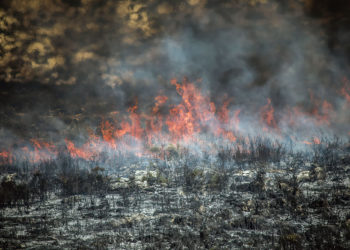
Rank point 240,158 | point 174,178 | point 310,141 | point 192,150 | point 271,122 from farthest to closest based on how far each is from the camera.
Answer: point 271,122 < point 192,150 < point 310,141 < point 240,158 < point 174,178

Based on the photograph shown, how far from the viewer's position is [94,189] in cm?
2378

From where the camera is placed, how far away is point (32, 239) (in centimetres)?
1370

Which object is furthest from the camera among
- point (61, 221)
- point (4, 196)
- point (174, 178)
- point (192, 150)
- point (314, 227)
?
point (192, 150)

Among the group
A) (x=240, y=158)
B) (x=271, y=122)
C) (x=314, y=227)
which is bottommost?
(x=314, y=227)

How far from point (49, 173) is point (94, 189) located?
10604mm

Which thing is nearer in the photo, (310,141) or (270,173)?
(270,173)

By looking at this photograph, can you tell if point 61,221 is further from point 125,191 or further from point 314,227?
point 314,227

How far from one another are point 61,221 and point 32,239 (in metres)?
2.78

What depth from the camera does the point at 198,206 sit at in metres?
18.0

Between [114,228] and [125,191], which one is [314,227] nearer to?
[114,228]

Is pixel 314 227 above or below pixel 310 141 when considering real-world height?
below

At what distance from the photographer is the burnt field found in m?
13.0

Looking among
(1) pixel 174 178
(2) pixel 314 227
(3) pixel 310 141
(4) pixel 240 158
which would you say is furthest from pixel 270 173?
(3) pixel 310 141

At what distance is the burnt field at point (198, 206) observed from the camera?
512 inches
